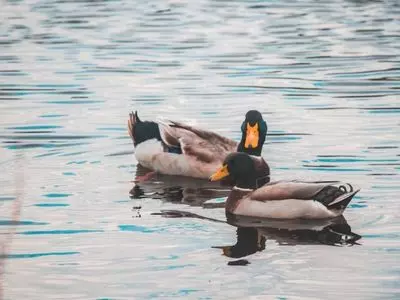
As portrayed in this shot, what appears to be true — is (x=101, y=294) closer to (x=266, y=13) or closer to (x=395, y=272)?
(x=395, y=272)

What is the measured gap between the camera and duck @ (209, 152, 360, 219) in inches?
525

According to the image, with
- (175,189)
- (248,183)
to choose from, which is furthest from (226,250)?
(175,189)

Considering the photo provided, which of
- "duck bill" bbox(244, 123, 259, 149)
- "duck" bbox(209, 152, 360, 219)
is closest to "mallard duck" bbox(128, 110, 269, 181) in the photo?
"duck bill" bbox(244, 123, 259, 149)

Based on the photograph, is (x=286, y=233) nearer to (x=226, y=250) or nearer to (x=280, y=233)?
(x=280, y=233)

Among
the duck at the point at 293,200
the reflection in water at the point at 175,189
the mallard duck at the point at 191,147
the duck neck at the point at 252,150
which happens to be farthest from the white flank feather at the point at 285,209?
the duck neck at the point at 252,150

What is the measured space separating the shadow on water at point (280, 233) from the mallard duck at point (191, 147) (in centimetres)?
237

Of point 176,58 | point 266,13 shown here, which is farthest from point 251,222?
point 266,13

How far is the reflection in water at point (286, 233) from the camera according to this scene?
1243cm

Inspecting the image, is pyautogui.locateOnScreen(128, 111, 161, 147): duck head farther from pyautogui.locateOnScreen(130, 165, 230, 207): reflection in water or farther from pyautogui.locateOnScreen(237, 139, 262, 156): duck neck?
pyautogui.locateOnScreen(237, 139, 262, 156): duck neck

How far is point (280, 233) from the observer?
1309 cm

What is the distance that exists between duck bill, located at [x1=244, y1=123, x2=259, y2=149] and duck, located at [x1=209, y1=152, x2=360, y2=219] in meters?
2.31

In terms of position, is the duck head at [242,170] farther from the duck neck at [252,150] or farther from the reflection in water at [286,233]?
the duck neck at [252,150]

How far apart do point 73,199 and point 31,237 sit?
1911mm

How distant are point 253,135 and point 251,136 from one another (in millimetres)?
32
